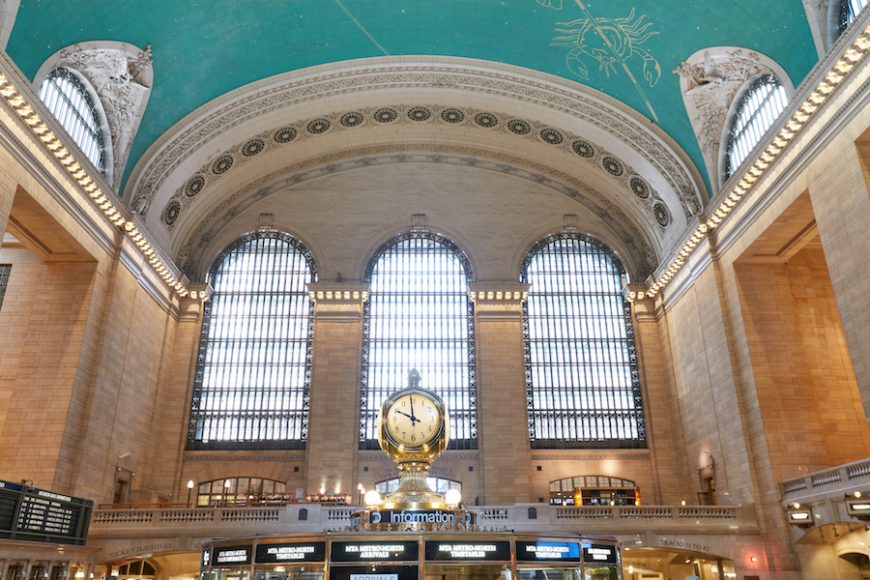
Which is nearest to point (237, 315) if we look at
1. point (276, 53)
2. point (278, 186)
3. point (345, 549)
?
point (278, 186)

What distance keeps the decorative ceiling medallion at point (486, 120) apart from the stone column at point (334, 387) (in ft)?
26.8

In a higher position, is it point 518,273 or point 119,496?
point 518,273

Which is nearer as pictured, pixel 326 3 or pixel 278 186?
pixel 326 3

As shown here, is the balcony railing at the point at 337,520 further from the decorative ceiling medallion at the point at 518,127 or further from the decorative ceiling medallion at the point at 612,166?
the decorative ceiling medallion at the point at 518,127

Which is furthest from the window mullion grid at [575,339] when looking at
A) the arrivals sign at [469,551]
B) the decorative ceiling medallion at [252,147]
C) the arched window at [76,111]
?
the arrivals sign at [469,551]

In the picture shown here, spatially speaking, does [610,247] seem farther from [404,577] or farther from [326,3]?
[404,577]

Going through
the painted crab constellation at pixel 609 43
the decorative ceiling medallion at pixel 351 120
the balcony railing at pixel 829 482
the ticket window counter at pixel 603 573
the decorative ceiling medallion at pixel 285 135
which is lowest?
the ticket window counter at pixel 603 573

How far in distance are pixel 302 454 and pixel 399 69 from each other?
568 inches

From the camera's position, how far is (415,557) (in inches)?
198

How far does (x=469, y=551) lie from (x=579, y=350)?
2227 centimetres

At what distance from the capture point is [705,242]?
2194 centimetres

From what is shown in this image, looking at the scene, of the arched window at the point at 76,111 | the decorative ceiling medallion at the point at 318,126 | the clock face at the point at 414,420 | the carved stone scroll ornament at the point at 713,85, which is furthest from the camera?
the decorative ceiling medallion at the point at 318,126

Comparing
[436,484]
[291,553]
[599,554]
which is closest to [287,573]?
[291,553]

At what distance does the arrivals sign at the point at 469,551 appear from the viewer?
16.6 ft
